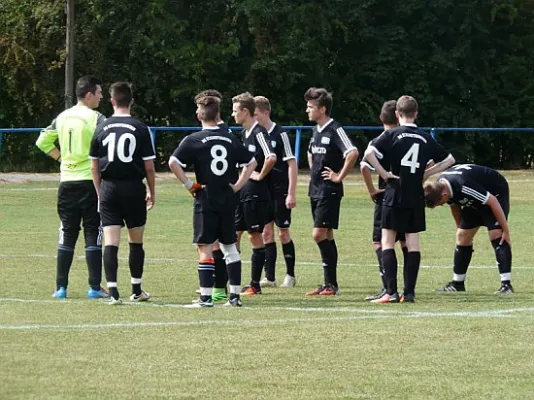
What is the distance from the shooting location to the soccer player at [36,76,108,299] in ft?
42.4

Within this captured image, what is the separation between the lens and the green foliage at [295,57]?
45.2 meters

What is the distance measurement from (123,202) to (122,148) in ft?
1.51

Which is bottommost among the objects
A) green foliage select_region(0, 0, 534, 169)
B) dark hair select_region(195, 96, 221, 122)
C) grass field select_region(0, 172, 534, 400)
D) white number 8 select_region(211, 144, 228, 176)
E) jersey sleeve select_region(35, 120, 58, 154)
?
grass field select_region(0, 172, 534, 400)

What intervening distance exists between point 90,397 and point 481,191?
21.6 ft

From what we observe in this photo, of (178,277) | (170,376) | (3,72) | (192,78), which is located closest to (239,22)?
(192,78)

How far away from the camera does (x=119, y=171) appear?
12.0m

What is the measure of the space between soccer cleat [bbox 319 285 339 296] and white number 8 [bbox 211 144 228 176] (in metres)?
1.98

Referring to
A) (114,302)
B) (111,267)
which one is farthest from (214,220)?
(114,302)

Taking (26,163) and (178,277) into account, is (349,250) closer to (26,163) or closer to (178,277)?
(178,277)

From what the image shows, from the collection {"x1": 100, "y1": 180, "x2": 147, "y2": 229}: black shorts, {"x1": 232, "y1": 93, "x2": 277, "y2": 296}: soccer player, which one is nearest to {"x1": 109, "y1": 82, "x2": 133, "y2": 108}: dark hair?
{"x1": 100, "y1": 180, "x2": 147, "y2": 229}: black shorts

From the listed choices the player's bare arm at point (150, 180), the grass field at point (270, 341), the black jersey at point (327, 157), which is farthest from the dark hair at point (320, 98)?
the player's bare arm at point (150, 180)

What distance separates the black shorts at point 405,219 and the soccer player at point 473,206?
1.09 feet

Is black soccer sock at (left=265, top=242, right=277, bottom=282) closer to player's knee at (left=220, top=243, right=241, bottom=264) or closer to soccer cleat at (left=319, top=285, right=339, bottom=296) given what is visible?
soccer cleat at (left=319, top=285, right=339, bottom=296)

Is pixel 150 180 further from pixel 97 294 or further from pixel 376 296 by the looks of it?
pixel 376 296
